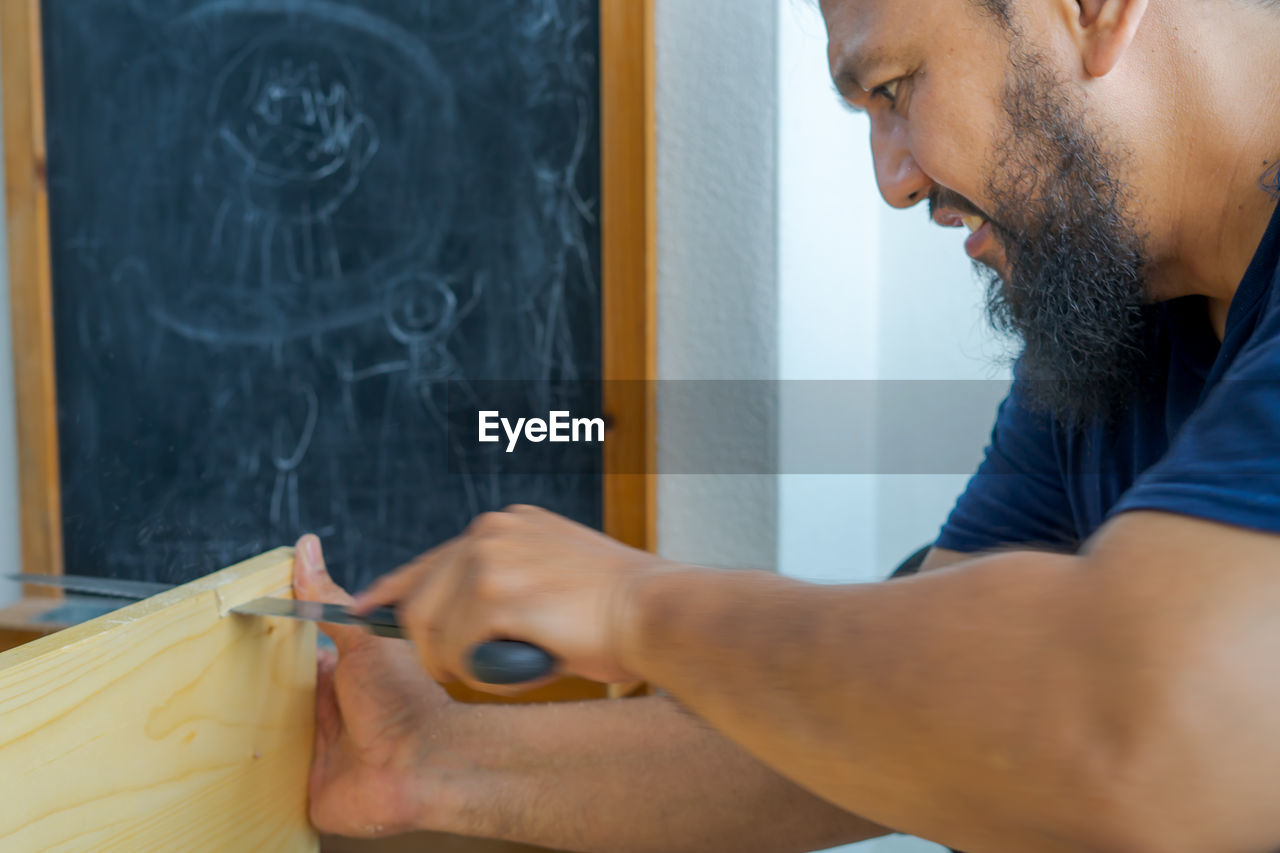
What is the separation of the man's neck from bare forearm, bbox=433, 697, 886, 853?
0.56 m

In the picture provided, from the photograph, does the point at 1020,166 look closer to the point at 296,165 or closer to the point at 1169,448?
the point at 1169,448

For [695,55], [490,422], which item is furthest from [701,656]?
[695,55]

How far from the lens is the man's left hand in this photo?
555 mm

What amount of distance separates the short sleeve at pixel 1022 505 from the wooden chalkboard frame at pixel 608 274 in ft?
1.56

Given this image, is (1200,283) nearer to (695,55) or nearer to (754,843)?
(754,843)

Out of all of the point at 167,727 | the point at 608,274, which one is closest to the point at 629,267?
the point at 608,274

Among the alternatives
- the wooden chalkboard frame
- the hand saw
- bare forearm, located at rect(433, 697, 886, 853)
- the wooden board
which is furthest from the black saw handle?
the wooden chalkboard frame

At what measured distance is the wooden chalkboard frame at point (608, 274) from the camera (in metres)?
1.25

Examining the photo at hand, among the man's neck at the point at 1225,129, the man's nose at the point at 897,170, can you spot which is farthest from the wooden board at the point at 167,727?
the man's neck at the point at 1225,129

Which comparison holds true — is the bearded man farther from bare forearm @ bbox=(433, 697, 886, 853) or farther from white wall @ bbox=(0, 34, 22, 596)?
white wall @ bbox=(0, 34, 22, 596)

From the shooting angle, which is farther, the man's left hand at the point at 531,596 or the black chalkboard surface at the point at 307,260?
the black chalkboard surface at the point at 307,260

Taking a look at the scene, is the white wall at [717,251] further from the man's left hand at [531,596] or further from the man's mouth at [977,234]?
the man's left hand at [531,596]

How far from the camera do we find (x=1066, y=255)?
787 millimetres

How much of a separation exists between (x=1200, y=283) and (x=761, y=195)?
0.61m
